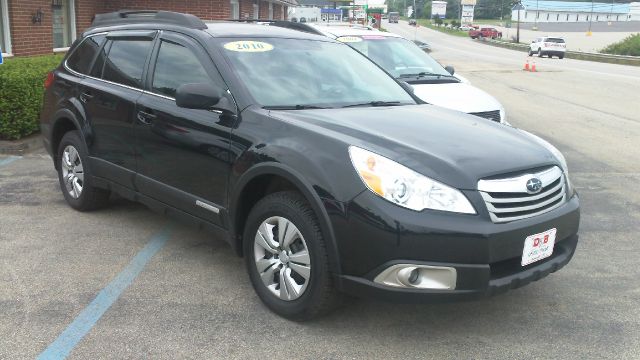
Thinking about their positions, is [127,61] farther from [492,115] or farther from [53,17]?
[53,17]

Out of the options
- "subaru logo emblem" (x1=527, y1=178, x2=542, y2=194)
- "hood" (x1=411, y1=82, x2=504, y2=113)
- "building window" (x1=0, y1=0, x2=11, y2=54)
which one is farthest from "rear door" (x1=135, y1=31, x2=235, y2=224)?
"building window" (x1=0, y1=0, x2=11, y2=54)

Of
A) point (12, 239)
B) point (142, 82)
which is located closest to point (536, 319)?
point (142, 82)

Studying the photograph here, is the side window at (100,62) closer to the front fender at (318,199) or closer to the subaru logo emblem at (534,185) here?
the front fender at (318,199)

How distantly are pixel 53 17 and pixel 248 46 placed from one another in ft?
34.7

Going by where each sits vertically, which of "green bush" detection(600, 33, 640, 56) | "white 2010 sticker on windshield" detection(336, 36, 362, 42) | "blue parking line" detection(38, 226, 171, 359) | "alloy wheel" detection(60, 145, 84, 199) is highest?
"green bush" detection(600, 33, 640, 56)

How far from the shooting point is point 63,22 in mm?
13820

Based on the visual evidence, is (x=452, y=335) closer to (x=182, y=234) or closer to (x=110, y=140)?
(x=182, y=234)

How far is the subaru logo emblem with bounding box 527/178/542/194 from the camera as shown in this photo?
3.42 m

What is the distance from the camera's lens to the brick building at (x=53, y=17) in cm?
1158

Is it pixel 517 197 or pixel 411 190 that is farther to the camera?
pixel 517 197

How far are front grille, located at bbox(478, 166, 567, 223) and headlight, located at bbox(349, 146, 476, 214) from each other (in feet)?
0.48

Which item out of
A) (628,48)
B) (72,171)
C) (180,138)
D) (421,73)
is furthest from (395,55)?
(628,48)

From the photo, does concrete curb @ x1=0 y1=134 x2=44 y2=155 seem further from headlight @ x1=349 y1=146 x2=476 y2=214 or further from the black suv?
headlight @ x1=349 y1=146 x2=476 y2=214

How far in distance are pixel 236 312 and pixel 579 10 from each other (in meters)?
153
